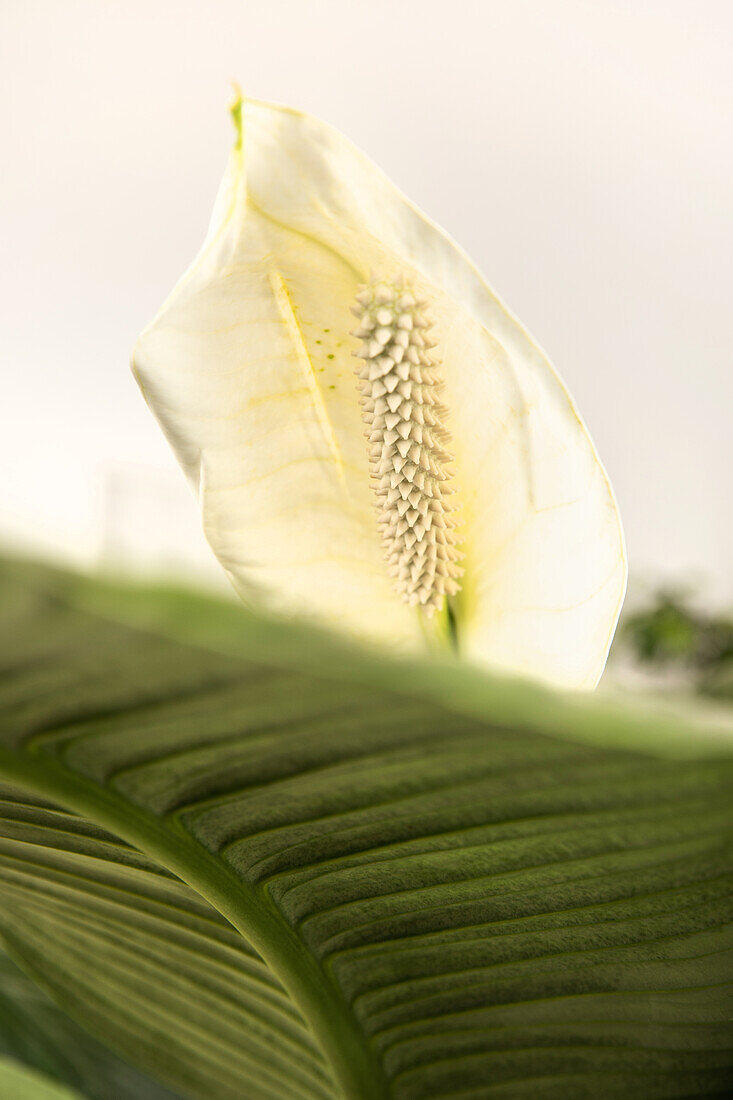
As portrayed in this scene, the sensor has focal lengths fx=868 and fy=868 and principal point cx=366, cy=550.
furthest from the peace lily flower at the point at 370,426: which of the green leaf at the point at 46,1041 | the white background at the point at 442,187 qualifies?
the white background at the point at 442,187

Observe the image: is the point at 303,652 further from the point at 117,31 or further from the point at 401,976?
the point at 117,31

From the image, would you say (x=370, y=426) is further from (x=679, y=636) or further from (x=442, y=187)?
(x=442, y=187)

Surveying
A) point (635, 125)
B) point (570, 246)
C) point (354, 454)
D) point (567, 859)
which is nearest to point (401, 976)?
point (567, 859)

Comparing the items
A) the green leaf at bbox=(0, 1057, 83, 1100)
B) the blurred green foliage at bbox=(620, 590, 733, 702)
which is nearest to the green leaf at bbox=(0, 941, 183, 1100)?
the green leaf at bbox=(0, 1057, 83, 1100)

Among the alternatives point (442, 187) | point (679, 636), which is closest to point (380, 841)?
point (679, 636)

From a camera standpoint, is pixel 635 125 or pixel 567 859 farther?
pixel 635 125
